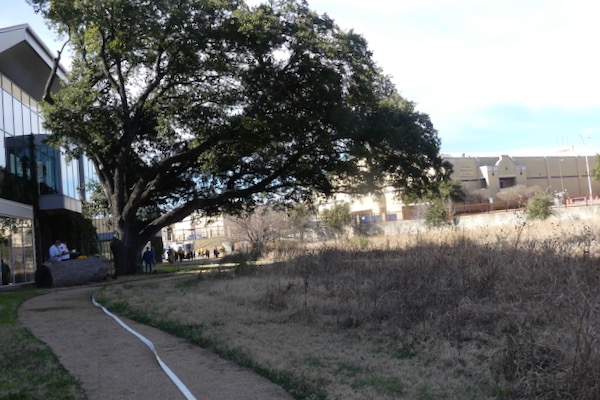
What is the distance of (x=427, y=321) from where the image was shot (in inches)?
348

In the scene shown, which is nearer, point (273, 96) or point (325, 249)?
point (325, 249)

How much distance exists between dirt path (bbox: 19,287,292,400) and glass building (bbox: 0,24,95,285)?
57.0 feet

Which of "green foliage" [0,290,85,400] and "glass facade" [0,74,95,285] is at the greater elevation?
"glass facade" [0,74,95,285]

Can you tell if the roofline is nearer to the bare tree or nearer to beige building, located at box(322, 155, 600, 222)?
the bare tree

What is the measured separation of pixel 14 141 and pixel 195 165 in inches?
345

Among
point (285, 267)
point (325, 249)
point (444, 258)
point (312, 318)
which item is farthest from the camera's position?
point (325, 249)

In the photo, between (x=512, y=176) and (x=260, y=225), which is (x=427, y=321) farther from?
(x=512, y=176)

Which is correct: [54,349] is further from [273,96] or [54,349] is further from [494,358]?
[273,96]

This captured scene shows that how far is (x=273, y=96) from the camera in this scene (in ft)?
76.4

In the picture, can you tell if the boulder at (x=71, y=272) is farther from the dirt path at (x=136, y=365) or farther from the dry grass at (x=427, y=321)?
the dirt path at (x=136, y=365)

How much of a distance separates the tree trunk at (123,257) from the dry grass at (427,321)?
12.1 m

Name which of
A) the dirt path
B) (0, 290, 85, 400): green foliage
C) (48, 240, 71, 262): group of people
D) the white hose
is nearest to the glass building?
(48, 240, 71, 262): group of people

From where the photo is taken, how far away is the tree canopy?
22062mm

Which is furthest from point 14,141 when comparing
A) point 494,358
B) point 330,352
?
point 494,358
